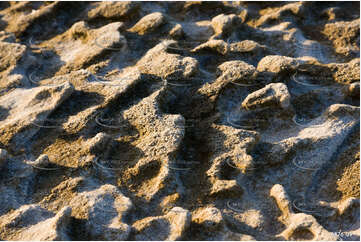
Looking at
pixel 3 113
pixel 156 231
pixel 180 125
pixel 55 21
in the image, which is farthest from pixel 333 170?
pixel 55 21

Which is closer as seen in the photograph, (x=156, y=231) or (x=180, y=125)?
(x=156, y=231)

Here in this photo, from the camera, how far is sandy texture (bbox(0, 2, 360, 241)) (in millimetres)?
2846

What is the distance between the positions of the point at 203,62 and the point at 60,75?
1.14 meters

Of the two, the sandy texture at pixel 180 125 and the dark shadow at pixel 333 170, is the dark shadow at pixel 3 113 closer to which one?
the sandy texture at pixel 180 125

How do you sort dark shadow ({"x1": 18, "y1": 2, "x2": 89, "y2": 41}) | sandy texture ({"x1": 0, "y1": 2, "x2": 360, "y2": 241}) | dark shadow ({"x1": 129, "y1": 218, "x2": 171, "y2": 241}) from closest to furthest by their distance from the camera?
dark shadow ({"x1": 129, "y1": 218, "x2": 171, "y2": 241}) < sandy texture ({"x1": 0, "y1": 2, "x2": 360, "y2": 241}) < dark shadow ({"x1": 18, "y1": 2, "x2": 89, "y2": 41})

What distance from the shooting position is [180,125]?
329 centimetres

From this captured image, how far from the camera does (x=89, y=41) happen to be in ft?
13.7

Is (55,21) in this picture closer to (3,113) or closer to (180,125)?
(3,113)

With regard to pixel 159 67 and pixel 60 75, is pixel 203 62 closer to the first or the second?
pixel 159 67

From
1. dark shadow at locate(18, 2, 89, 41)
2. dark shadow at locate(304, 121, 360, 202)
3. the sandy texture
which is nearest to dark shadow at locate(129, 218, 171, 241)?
the sandy texture

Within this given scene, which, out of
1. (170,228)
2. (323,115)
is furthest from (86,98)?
(323,115)

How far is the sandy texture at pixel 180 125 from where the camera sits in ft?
9.34

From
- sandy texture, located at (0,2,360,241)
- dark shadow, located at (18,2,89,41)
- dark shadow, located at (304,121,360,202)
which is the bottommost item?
dark shadow, located at (304,121,360,202)

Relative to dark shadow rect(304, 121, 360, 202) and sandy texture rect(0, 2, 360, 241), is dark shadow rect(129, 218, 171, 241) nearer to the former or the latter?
sandy texture rect(0, 2, 360, 241)
